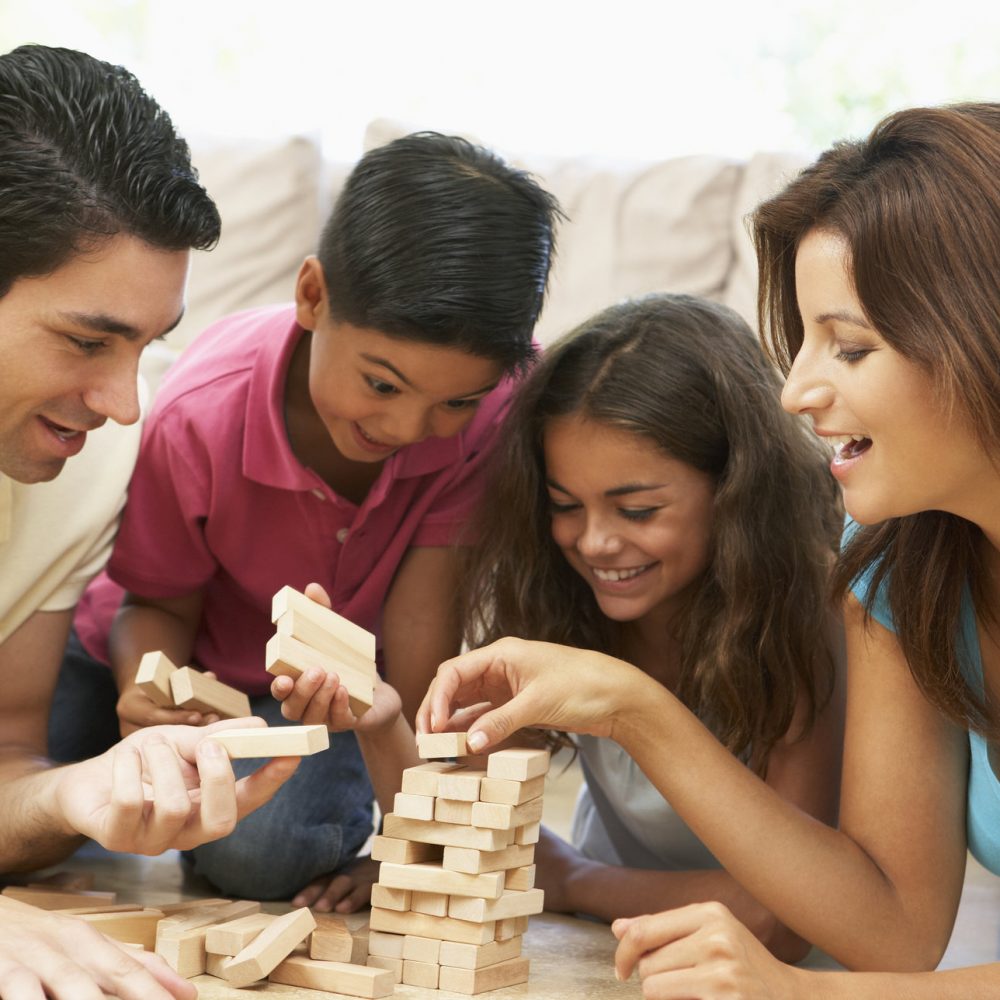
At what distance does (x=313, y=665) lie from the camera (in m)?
1.67

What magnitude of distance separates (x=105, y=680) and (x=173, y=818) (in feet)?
3.69

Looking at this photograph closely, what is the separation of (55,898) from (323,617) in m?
0.58

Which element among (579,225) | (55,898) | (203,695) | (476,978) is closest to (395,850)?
(476,978)

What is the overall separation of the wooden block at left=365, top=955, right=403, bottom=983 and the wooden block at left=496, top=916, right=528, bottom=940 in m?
0.12

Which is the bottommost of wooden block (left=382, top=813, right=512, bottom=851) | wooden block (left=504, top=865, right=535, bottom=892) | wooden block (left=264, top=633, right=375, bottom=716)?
wooden block (left=504, top=865, right=535, bottom=892)

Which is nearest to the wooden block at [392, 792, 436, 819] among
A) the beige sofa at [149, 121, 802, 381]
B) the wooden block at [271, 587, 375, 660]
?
the wooden block at [271, 587, 375, 660]

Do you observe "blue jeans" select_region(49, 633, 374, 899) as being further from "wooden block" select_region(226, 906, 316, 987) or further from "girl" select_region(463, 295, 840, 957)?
"wooden block" select_region(226, 906, 316, 987)

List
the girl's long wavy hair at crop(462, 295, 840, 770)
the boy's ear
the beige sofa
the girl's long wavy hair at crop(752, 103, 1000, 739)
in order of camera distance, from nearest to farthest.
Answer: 1. the girl's long wavy hair at crop(752, 103, 1000, 739)
2. the girl's long wavy hair at crop(462, 295, 840, 770)
3. the boy's ear
4. the beige sofa

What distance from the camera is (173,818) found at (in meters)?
1.50

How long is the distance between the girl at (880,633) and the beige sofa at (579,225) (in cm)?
174

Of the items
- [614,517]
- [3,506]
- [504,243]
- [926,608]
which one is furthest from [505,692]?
[3,506]

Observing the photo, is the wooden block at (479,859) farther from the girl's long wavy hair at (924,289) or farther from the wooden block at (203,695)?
the girl's long wavy hair at (924,289)

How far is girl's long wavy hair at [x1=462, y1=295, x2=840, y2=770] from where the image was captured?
78.9 inches

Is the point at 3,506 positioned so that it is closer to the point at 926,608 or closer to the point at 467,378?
the point at 467,378
